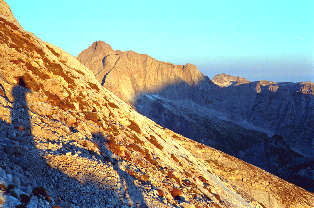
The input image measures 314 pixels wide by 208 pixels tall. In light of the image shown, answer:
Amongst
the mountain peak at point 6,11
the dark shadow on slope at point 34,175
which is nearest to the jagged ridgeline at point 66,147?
the dark shadow on slope at point 34,175

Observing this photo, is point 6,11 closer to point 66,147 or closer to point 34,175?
point 66,147

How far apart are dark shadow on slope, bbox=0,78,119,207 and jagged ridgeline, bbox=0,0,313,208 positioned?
2.1 inches

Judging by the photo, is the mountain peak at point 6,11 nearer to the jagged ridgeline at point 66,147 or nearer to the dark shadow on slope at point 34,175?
the jagged ridgeline at point 66,147

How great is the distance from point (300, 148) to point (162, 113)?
4232 inches

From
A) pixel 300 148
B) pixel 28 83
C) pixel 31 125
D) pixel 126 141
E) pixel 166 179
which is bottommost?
pixel 300 148

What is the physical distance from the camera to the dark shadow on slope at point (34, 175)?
10570 millimetres

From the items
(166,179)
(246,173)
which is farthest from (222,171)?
(166,179)

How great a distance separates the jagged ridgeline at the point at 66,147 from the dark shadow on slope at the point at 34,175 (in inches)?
2.1

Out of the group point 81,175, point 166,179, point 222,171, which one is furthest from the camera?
point 222,171

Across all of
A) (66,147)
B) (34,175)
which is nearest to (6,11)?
(66,147)

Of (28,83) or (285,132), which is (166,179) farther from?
(285,132)

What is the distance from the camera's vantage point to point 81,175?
1443 cm

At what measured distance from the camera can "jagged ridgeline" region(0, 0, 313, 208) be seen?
1183 centimetres

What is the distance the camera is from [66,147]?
16.3 m
